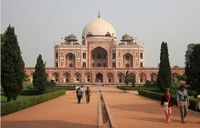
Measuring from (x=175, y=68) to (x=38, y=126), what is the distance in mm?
54930

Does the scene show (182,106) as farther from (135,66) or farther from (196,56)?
(135,66)

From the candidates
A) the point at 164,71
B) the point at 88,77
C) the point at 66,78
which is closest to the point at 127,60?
the point at 88,77

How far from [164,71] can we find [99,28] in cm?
3908

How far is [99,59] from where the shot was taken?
230 feet

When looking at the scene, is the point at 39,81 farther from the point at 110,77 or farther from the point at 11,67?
the point at 110,77

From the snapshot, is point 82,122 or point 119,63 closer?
→ point 82,122

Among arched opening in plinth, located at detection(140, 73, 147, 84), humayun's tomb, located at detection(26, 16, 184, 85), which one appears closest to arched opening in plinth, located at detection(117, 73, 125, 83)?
humayun's tomb, located at detection(26, 16, 184, 85)

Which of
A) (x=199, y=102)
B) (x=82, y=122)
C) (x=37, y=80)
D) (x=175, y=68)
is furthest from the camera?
(x=175, y=68)

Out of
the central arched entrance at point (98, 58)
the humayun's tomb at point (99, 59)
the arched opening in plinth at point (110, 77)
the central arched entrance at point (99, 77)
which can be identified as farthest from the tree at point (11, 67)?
the central arched entrance at point (98, 58)

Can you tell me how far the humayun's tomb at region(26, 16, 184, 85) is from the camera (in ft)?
205

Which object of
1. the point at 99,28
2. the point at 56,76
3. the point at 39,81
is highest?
the point at 99,28

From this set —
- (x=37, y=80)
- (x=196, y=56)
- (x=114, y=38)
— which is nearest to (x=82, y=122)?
(x=196, y=56)

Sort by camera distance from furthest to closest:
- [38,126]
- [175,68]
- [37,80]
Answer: [175,68] → [37,80] → [38,126]

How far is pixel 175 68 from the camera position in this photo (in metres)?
62.5
